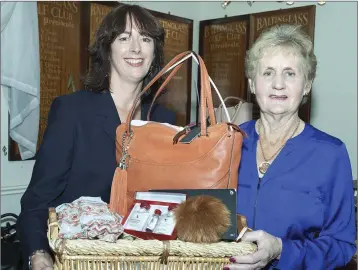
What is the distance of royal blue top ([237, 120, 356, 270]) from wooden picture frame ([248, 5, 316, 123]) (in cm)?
216

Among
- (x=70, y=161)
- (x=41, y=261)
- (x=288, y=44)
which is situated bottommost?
(x=41, y=261)

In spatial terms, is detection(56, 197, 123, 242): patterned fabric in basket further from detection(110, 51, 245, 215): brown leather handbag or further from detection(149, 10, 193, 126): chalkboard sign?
detection(149, 10, 193, 126): chalkboard sign

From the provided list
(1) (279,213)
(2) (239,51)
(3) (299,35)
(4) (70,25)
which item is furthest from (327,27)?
(1) (279,213)

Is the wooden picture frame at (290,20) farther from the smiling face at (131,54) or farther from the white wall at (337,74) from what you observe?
the smiling face at (131,54)

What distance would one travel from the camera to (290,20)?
379 cm

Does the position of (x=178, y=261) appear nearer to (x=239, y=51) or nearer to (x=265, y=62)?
(x=265, y=62)

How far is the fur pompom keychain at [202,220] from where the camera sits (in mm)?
1010

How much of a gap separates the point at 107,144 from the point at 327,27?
2.80 metres

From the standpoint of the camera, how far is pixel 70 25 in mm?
3387

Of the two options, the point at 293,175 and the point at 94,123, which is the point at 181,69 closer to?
the point at 94,123

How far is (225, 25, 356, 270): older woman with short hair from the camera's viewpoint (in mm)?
1291

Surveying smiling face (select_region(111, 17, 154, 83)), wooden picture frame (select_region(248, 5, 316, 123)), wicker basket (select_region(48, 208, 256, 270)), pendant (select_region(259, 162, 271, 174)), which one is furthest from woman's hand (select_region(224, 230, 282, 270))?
wooden picture frame (select_region(248, 5, 316, 123))

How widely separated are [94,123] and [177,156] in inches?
14.1

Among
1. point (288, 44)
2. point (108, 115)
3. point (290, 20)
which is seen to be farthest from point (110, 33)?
point (290, 20)
